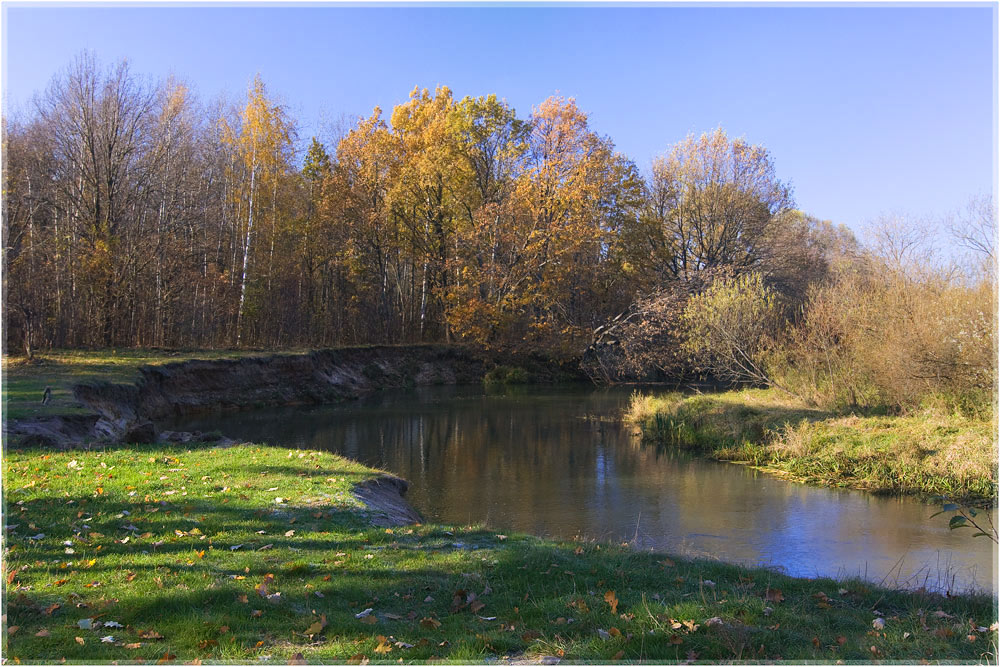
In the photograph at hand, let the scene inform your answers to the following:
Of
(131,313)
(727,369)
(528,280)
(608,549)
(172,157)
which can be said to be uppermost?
(172,157)

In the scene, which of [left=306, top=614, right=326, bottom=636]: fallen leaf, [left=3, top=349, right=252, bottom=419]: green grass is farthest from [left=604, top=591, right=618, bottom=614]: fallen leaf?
[left=3, top=349, right=252, bottom=419]: green grass

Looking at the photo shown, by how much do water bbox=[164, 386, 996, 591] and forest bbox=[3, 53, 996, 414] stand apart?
266 inches

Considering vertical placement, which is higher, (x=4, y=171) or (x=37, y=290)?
(x=4, y=171)

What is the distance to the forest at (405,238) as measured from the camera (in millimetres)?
24969

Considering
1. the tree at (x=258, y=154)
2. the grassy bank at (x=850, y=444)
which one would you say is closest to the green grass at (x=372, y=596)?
the grassy bank at (x=850, y=444)

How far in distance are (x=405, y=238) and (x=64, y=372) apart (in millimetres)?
22668

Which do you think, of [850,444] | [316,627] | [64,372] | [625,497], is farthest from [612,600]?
[64,372]

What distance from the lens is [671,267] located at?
3844cm

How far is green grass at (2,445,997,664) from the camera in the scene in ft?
15.8

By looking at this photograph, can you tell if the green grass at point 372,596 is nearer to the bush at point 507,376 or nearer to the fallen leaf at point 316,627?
the fallen leaf at point 316,627

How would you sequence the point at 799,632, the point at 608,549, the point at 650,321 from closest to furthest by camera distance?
the point at 799,632, the point at 608,549, the point at 650,321

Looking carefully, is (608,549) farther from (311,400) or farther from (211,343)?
(211,343)

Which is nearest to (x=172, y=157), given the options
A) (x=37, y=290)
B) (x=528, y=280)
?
(x=37, y=290)

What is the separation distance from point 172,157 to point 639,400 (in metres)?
22.7
